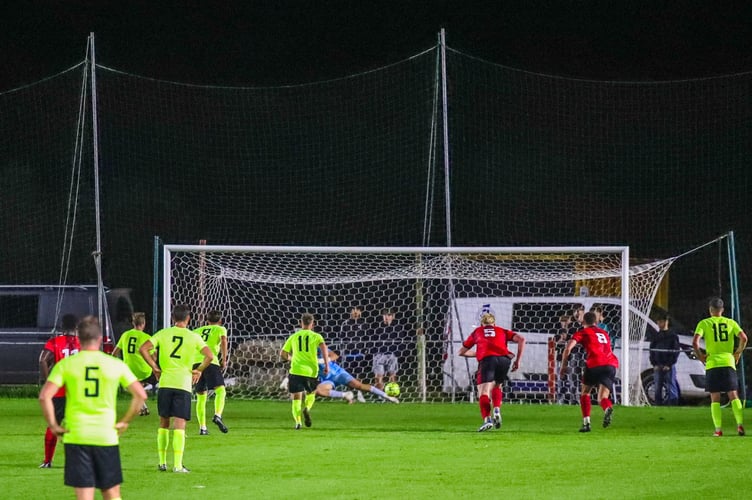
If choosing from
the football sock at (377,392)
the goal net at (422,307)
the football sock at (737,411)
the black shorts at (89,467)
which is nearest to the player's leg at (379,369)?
the goal net at (422,307)

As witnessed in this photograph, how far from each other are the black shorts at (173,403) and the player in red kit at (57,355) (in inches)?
39.1

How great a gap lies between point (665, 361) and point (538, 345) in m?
2.55

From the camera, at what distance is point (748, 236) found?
1388 inches

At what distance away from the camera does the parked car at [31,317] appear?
86.3 ft

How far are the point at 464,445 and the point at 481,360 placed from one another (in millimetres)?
3074

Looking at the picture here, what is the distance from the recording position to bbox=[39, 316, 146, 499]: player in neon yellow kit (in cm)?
838

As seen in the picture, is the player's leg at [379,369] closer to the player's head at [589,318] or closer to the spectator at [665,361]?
the spectator at [665,361]

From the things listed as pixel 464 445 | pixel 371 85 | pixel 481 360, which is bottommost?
pixel 464 445

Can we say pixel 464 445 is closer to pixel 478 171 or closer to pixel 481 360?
pixel 481 360

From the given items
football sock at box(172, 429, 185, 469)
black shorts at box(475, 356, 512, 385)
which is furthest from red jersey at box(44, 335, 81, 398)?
black shorts at box(475, 356, 512, 385)

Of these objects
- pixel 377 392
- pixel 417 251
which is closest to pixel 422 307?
pixel 417 251

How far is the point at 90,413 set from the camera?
8438 millimetres

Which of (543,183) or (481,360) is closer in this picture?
(481,360)

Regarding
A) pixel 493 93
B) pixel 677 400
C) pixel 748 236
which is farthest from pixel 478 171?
pixel 748 236
